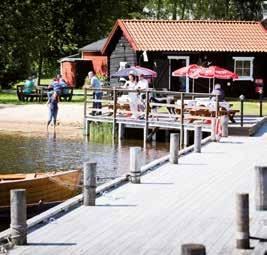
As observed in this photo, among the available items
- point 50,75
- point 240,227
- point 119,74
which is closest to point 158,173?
point 240,227

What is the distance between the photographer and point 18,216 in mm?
9336

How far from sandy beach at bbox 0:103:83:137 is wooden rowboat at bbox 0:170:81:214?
14.1m

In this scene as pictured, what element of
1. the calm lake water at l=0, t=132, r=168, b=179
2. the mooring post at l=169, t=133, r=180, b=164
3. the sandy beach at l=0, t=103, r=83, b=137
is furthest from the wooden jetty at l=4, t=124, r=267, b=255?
the sandy beach at l=0, t=103, r=83, b=137

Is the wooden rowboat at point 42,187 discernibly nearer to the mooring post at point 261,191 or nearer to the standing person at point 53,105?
the mooring post at point 261,191

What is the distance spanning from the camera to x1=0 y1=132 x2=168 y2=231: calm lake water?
19.9m

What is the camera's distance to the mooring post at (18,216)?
9.29 meters

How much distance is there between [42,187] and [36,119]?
19763mm

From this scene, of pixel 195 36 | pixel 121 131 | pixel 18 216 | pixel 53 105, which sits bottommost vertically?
pixel 121 131

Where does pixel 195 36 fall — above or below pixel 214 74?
above

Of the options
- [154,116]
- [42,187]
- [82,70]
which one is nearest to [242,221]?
[42,187]

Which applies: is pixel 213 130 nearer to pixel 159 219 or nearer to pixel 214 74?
pixel 214 74

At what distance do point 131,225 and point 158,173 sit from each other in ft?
17.0

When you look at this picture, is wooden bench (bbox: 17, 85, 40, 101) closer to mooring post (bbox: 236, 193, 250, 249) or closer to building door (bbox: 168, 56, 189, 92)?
building door (bbox: 168, 56, 189, 92)

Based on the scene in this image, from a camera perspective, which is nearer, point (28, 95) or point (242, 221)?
point (242, 221)
